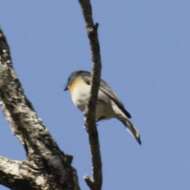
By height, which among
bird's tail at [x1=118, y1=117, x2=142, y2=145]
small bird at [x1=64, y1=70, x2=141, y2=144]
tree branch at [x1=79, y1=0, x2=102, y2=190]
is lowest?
tree branch at [x1=79, y1=0, x2=102, y2=190]

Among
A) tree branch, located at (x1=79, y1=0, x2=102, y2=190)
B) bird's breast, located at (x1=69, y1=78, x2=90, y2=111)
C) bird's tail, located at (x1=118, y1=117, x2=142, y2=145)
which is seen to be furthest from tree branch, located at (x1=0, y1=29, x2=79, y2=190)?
bird's breast, located at (x1=69, y1=78, x2=90, y2=111)

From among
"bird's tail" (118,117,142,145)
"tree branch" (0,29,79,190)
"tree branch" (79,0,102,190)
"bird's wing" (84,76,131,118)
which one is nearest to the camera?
"tree branch" (79,0,102,190)

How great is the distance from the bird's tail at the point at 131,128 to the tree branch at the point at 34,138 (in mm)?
4094

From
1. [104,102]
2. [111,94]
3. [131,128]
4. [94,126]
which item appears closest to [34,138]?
[94,126]

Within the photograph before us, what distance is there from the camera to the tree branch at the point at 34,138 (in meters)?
3.70

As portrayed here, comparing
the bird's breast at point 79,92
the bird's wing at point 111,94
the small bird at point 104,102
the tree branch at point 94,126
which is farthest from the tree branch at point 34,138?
the bird's wing at point 111,94

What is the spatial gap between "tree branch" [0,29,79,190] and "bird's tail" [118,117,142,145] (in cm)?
409

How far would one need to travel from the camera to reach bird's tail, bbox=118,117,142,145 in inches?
311

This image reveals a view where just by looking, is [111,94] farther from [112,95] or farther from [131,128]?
[131,128]

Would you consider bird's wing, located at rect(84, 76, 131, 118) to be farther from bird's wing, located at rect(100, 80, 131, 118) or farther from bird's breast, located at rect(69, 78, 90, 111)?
bird's breast, located at rect(69, 78, 90, 111)

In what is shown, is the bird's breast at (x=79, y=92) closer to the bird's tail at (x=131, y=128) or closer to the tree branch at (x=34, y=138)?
the bird's tail at (x=131, y=128)

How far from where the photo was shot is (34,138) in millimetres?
3756

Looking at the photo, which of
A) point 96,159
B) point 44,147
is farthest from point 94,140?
point 44,147

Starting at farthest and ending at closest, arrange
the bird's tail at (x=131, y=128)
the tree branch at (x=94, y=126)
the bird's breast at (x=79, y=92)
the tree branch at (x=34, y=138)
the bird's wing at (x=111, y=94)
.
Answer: the bird's wing at (x=111, y=94) → the bird's breast at (x=79, y=92) → the bird's tail at (x=131, y=128) → the tree branch at (x=34, y=138) → the tree branch at (x=94, y=126)
